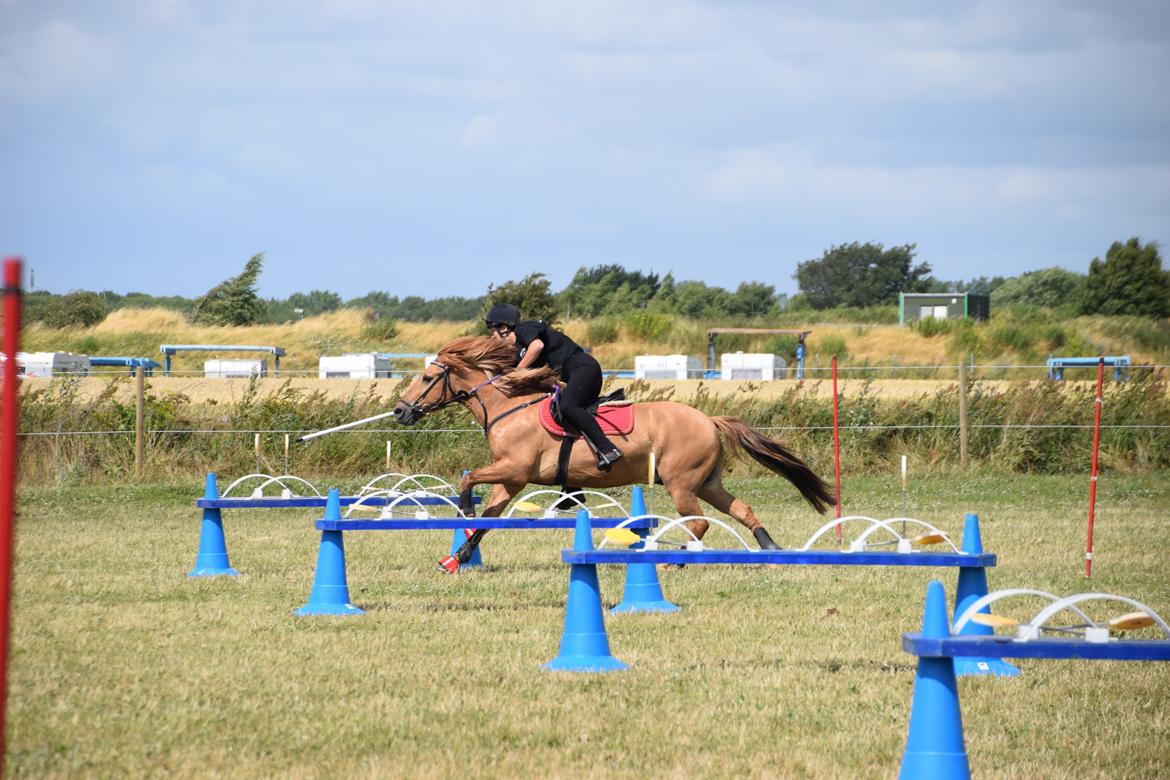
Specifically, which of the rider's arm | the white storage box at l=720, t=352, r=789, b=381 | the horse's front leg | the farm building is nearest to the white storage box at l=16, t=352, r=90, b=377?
the white storage box at l=720, t=352, r=789, b=381

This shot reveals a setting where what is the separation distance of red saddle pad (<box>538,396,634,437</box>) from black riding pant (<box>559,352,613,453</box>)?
141mm

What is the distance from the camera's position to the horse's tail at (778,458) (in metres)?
12.6

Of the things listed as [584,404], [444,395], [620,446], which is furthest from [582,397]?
[444,395]

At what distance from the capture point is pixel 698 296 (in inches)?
2640

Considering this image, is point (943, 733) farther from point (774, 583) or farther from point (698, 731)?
point (774, 583)

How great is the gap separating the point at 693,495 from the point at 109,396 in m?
14.3

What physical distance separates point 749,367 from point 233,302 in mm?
24089

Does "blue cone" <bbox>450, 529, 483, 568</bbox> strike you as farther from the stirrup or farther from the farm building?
the farm building

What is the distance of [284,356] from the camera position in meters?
→ 44.8

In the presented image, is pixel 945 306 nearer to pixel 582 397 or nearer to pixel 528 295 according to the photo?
pixel 528 295

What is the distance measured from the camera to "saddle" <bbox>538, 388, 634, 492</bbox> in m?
12.4

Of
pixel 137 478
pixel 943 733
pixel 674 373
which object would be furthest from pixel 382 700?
pixel 674 373

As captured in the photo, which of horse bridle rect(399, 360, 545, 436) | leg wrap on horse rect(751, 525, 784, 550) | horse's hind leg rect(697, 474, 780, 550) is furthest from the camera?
horse bridle rect(399, 360, 545, 436)

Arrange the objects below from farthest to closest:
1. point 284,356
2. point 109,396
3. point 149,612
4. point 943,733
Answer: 1. point 284,356
2. point 109,396
3. point 149,612
4. point 943,733
